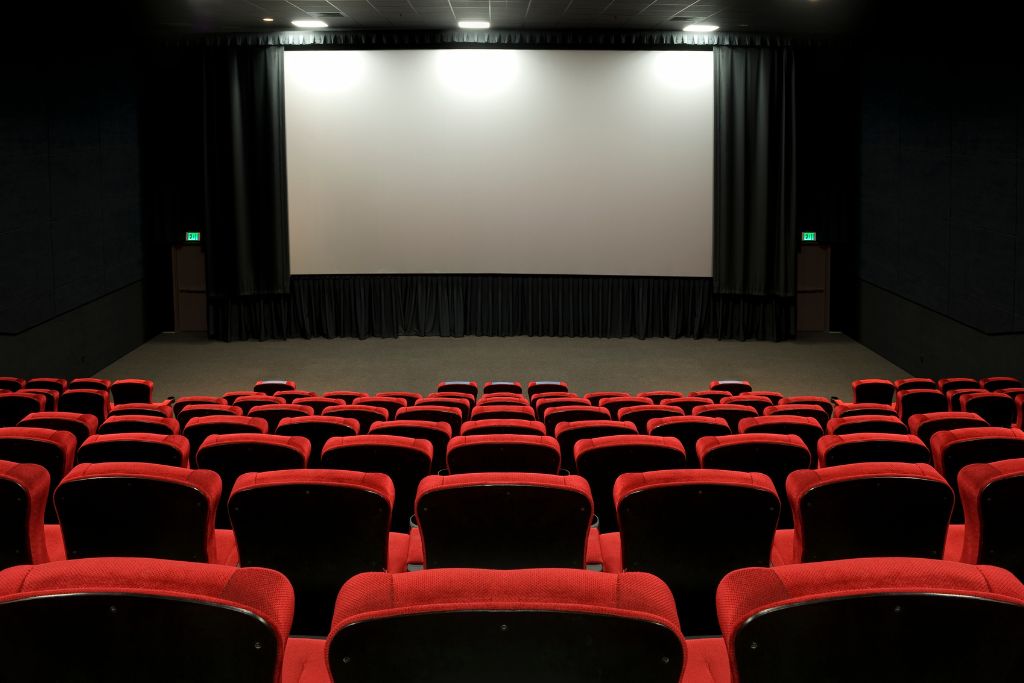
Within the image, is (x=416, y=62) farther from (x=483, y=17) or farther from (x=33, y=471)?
(x=33, y=471)

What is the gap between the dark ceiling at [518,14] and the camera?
12.8m

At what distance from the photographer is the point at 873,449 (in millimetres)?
4676

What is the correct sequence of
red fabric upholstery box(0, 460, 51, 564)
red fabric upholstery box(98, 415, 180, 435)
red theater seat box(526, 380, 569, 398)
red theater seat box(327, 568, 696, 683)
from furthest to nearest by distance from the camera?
1. red theater seat box(526, 380, 569, 398)
2. red fabric upholstery box(98, 415, 180, 435)
3. red fabric upholstery box(0, 460, 51, 564)
4. red theater seat box(327, 568, 696, 683)

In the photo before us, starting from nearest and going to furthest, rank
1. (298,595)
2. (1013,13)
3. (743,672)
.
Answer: (743,672) → (298,595) → (1013,13)

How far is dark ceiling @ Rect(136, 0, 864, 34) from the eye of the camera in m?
Answer: 12.8

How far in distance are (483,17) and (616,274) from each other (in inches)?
177

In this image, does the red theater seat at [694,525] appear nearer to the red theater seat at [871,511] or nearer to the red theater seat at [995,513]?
the red theater seat at [871,511]

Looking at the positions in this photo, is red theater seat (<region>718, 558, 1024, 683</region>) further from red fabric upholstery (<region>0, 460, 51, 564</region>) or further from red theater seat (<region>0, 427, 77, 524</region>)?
red theater seat (<region>0, 427, 77, 524</region>)

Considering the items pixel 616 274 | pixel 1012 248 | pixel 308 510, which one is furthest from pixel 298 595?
pixel 616 274

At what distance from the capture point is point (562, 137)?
1600cm

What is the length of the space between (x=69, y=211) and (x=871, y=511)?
1194 centimetres

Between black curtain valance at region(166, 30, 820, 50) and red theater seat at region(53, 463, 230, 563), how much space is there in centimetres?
1322

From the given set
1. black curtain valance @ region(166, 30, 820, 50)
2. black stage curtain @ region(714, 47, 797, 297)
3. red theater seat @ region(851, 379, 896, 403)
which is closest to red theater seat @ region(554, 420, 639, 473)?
red theater seat @ region(851, 379, 896, 403)

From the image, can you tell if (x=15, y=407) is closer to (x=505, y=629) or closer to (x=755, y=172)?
(x=505, y=629)
